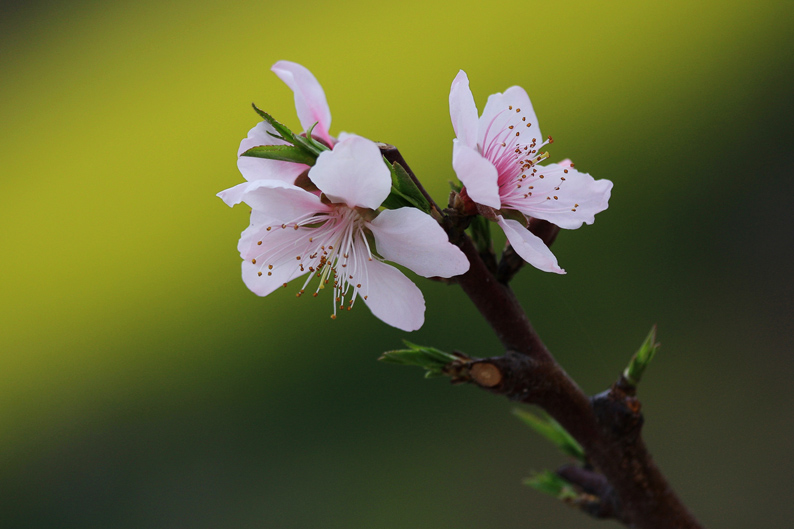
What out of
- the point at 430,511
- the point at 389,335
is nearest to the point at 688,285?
the point at 389,335

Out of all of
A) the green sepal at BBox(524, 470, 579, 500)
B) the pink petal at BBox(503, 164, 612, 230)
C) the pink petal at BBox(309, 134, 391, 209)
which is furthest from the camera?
the green sepal at BBox(524, 470, 579, 500)

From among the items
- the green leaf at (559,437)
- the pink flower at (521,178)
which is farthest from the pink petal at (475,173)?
the green leaf at (559,437)

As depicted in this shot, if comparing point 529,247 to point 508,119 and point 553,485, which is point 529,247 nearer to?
point 508,119

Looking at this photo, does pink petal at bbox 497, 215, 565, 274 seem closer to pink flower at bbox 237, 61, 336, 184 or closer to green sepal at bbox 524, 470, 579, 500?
pink flower at bbox 237, 61, 336, 184

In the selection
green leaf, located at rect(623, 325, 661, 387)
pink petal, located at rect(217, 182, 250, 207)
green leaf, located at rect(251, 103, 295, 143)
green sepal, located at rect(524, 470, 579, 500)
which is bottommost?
Answer: green sepal, located at rect(524, 470, 579, 500)

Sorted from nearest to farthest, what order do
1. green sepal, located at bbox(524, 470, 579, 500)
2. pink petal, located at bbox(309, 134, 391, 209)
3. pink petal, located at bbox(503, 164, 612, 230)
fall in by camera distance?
pink petal, located at bbox(309, 134, 391, 209)
pink petal, located at bbox(503, 164, 612, 230)
green sepal, located at bbox(524, 470, 579, 500)

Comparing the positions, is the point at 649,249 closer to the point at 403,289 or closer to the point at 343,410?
the point at 343,410

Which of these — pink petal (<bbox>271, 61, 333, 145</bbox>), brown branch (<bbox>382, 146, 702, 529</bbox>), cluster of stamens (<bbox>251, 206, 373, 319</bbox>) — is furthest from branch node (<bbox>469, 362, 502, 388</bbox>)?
pink petal (<bbox>271, 61, 333, 145</bbox>)
